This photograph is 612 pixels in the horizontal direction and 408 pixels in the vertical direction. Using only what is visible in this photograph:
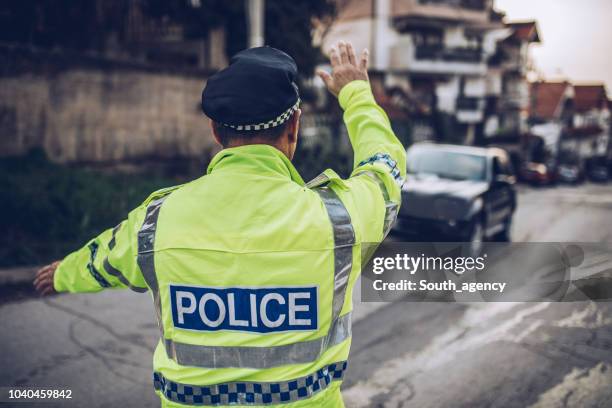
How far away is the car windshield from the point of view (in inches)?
384

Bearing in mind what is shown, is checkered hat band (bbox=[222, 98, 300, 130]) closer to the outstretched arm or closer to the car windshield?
the outstretched arm

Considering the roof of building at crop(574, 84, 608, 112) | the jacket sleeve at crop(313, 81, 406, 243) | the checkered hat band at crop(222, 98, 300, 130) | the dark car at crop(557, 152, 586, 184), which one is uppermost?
the checkered hat band at crop(222, 98, 300, 130)

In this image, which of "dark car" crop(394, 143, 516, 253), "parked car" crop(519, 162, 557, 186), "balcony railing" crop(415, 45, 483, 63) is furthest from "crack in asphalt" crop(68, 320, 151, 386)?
"parked car" crop(519, 162, 557, 186)

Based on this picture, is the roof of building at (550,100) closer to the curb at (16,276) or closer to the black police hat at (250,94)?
the curb at (16,276)

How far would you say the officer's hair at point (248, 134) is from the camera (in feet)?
5.28

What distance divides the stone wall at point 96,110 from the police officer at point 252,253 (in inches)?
355

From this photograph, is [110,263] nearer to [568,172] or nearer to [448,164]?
[448,164]

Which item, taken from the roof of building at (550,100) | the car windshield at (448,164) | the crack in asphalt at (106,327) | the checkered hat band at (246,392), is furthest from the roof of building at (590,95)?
the checkered hat band at (246,392)

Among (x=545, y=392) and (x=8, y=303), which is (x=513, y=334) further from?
(x=8, y=303)

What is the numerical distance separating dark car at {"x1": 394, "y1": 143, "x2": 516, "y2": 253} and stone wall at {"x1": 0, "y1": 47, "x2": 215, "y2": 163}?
5096 mm

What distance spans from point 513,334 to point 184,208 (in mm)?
4437

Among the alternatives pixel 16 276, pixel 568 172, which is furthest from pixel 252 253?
pixel 568 172

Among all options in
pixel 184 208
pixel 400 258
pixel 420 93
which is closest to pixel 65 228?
pixel 400 258

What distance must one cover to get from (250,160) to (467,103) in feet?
Answer: 110
